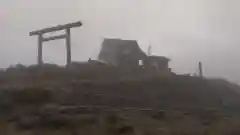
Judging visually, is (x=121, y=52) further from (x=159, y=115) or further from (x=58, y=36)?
(x=159, y=115)

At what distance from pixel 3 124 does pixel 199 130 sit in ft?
20.5

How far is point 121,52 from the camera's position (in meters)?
32.4

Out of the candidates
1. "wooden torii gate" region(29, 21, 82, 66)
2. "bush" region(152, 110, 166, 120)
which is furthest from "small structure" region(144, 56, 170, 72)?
"bush" region(152, 110, 166, 120)

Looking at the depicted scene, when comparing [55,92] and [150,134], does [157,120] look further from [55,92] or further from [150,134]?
[55,92]

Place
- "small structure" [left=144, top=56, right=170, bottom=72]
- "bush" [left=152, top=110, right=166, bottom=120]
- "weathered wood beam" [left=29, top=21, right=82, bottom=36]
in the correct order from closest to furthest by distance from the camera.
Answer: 1. "bush" [left=152, top=110, right=166, bottom=120]
2. "weathered wood beam" [left=29, top=21, right=82, bottom=36]
3. "small structure" [left=144, top=56, right=170, bottom=72]

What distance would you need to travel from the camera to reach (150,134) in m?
13.5

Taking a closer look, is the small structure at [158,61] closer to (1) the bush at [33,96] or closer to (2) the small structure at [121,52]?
(2) the small structure at [121,52]

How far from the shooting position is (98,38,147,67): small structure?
3195 cm

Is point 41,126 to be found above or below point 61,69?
below

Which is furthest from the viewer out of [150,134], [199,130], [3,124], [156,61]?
[156,61]

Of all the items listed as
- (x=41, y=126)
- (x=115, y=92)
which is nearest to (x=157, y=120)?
(x=115, y=92)

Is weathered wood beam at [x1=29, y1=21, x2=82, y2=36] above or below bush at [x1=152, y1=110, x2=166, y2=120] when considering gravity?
above

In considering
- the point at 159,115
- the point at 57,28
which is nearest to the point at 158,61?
the point at 57,28

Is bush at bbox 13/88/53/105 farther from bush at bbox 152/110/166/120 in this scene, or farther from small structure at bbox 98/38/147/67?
small structure at bbox 98/38/147/67
